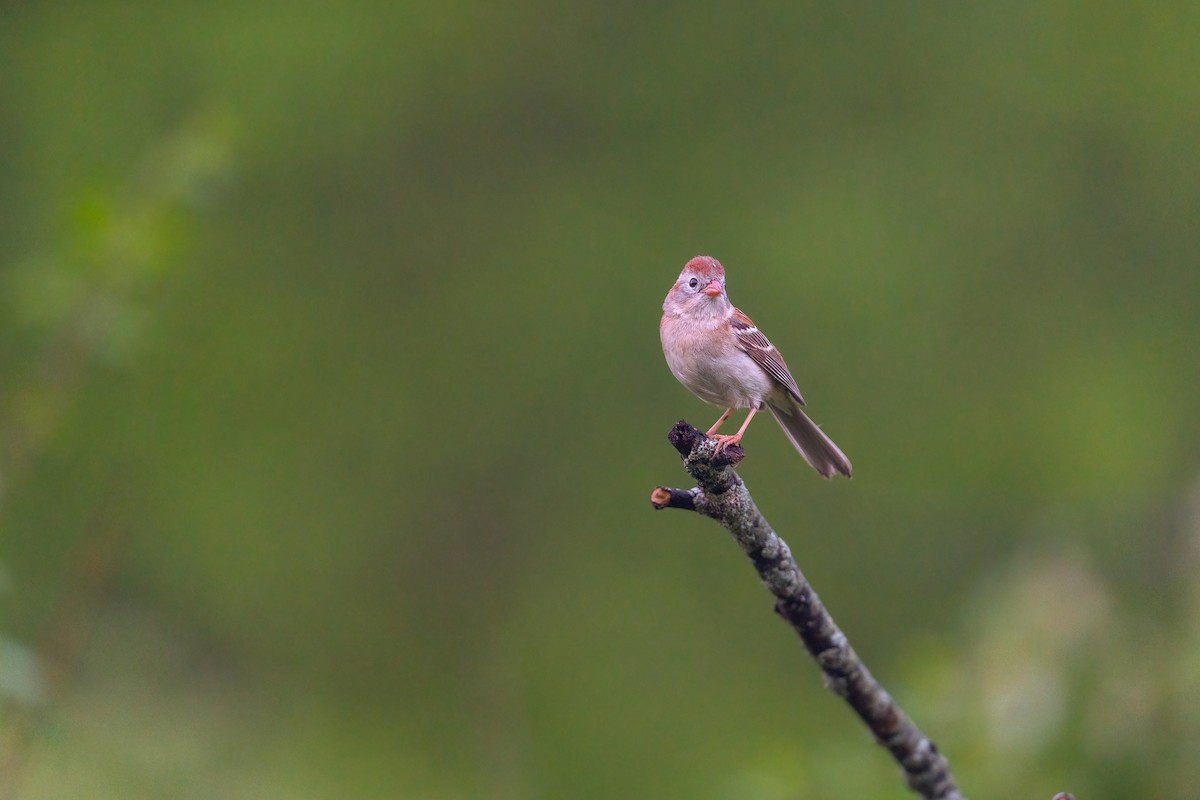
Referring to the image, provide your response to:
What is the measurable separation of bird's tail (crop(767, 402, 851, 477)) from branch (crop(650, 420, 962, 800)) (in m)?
1.37

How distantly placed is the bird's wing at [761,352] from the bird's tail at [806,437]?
0.12 m

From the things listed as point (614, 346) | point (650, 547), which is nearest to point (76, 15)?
point (614, 346)

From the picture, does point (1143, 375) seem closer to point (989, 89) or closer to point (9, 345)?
point (989, 89)

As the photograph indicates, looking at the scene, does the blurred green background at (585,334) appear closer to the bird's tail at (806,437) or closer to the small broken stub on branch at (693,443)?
the bird's tail at (806,437)

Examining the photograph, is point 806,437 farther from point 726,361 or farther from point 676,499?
point 676,499

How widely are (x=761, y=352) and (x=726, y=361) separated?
0.78 feet

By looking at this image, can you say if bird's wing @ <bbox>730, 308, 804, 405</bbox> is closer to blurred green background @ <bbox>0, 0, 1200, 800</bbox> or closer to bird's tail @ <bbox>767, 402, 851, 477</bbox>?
bird's tail @ <bbox>767, 402, 851, 477</bbox>

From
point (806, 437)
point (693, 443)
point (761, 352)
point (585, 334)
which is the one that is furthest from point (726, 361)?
point (585, 334)

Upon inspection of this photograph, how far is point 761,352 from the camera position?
4.22 m

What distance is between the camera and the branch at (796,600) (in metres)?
2.68

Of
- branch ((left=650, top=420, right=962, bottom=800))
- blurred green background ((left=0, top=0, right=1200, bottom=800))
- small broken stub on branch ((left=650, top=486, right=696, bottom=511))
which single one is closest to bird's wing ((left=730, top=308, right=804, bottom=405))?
branch ((left=650, top=420, right=962, bottom=800))

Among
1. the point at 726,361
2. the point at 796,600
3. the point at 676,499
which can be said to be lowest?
the point at 796,600

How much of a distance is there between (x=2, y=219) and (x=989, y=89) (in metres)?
8.73

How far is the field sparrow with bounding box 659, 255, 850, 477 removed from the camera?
13.2ft
